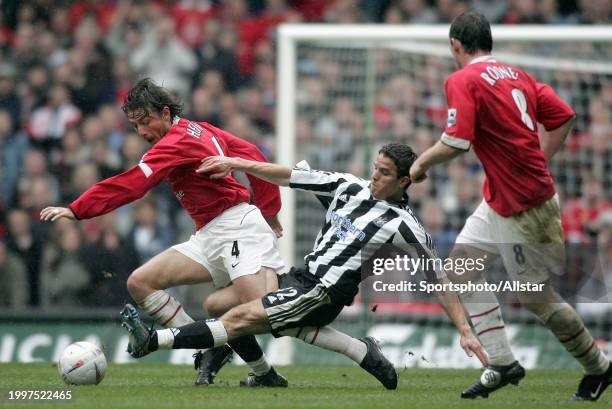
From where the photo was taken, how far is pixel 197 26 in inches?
623

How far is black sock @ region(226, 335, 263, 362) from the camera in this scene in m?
7.66

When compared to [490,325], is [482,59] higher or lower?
higher

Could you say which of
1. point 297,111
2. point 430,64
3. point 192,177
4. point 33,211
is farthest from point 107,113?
point 192,177

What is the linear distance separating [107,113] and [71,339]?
12.6 ft

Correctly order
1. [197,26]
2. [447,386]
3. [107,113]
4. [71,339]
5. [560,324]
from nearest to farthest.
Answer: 1. [560,324]
2. [447,386]
3. [71,339]
4. [107,113]
5. [197,26]

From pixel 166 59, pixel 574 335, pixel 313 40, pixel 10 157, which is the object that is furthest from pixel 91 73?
pixel 574 335

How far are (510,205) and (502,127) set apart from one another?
48 cm

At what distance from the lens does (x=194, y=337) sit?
23.7ft

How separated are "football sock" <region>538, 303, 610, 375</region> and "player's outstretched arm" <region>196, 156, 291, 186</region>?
6.05 feet

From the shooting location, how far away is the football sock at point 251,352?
766cm

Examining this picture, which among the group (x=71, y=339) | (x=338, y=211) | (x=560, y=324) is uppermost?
(x=338, y=211)

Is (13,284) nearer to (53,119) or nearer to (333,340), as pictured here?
(53,119)

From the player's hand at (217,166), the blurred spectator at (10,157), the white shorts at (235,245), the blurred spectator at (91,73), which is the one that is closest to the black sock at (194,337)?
the white shorts at (235,245)

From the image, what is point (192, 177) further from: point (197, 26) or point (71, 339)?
point (197, 26)
